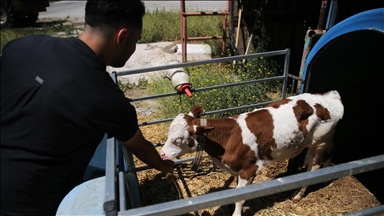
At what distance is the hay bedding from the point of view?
10.7ft

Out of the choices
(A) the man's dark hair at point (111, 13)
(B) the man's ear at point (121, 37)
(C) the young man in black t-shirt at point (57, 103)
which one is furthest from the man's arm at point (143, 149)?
(A) the man's dark hair at point (111, 13)

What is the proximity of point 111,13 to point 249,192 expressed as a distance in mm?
1141

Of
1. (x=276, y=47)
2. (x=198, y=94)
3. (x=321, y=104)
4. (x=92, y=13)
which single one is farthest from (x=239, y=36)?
(x=92, y=13)

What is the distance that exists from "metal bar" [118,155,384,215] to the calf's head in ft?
4.42

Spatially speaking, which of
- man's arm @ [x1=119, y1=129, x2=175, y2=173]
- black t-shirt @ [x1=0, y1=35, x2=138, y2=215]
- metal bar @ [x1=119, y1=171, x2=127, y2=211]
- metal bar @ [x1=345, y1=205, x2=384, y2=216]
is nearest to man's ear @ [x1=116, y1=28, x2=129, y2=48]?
black t-shirt @ [x1=0, y1=35, x2=138, y2=215]

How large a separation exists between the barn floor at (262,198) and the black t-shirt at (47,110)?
1.95m

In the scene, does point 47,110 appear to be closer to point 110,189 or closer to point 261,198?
point 110,189

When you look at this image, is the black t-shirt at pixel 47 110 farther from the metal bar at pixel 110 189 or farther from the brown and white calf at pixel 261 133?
the brown and white calf at pixel 261 133

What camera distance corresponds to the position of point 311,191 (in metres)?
3.53

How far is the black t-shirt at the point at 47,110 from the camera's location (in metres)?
1.44

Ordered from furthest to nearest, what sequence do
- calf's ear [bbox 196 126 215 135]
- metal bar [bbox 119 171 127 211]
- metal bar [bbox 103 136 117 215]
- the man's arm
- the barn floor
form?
the barn floor
calf's ear [bbox 196 126 215 135]
the man's arm
metal bar [bbox 119 171 127 211]
metal bar [bbox 103 136 117 215]

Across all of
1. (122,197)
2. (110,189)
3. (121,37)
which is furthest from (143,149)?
(121,37)

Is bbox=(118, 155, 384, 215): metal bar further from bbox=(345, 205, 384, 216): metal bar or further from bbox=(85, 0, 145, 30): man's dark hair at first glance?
bbox=(85, 0, 145, 30): man's dark hair

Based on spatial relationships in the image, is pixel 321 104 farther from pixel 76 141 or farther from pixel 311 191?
pixel 76 141
